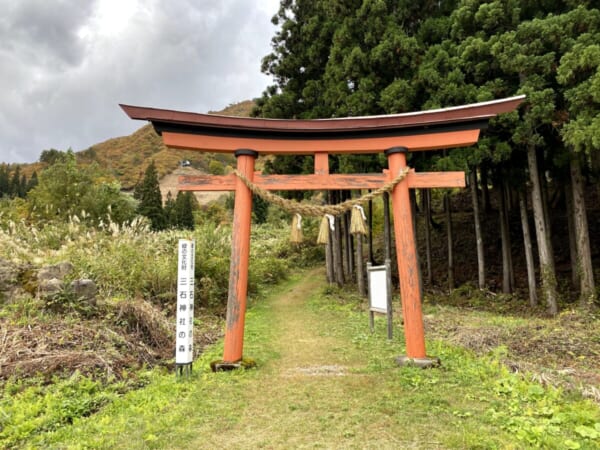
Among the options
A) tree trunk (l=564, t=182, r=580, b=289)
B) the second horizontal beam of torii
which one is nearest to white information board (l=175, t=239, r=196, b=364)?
the second horizontal beam of torii

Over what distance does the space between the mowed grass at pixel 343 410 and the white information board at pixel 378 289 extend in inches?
41.5

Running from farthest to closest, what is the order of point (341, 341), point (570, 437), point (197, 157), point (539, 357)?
point (197, 157) → point (341, 341) → point (539, 357) → point (570, 437)

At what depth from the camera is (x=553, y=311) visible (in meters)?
8.27

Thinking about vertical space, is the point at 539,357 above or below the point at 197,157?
below

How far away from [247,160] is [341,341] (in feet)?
10.5

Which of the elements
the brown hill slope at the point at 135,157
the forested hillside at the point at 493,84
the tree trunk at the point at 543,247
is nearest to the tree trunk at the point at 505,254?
the forested hillside at the point at 493,84

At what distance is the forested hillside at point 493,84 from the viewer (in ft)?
24.3

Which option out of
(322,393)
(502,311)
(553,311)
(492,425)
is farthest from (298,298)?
(492,425)

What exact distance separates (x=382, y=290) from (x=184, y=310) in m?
3.19

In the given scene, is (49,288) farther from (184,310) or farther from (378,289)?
(378,289)

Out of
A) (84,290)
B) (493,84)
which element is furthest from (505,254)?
(84,290)

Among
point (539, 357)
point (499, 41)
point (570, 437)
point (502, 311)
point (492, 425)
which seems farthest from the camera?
point (502, 311)

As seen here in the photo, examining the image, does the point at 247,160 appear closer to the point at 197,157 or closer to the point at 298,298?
the point at 298,298

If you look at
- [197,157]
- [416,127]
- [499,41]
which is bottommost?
[416,127]
